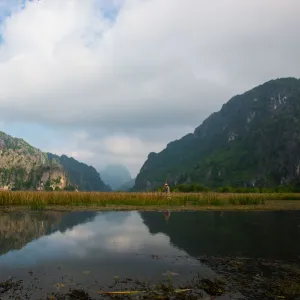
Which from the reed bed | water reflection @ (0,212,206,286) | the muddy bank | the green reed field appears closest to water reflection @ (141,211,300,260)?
water reflection @ (0,212,206,286)

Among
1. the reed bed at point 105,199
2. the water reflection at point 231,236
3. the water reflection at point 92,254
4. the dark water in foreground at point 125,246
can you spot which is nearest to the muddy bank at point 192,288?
the dark water in foreground at point 125,246

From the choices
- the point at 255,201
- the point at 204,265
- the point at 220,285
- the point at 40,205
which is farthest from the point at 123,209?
the point at 220,285

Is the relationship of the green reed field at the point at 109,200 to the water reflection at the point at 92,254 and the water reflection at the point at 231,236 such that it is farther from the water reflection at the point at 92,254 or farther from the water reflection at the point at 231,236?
the water reflection at the point at 92,254

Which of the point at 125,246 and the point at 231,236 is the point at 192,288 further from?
the point at 231,236

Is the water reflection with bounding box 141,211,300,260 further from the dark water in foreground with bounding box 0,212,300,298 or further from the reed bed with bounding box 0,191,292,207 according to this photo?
the reed bed with bounding box 0,191,292,207

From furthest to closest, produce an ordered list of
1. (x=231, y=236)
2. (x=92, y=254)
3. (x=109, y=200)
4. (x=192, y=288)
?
(x=109, y=200), (x=231, y=236), (x=92, y=254), (x=192, y=288)

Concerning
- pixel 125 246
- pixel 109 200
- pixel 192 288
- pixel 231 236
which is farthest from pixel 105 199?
pixel 192 288

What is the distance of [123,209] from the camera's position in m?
41.7

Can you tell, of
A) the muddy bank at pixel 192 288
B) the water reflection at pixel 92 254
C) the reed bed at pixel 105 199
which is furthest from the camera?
the reed bed at pixel 105 199

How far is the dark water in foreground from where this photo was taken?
45.6 ft

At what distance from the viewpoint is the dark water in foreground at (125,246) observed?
45.6ft

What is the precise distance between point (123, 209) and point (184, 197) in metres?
12.0

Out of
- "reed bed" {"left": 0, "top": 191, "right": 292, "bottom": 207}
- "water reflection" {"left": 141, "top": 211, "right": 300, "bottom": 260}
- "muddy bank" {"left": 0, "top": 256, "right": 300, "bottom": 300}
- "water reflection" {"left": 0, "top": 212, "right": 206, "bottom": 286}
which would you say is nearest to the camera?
"muddy bank" {"left": 0, "top": 256, "right": 300, "bottom": 300}

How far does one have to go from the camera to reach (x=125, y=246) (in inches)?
782
